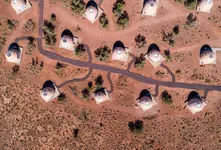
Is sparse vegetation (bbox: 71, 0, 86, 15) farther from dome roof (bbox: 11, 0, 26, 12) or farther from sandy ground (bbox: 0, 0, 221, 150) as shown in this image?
dome roof (bbox: 11, 0, 26, 12)

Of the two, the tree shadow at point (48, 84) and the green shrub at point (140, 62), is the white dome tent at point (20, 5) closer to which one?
the tree shadow at point (48, 84)

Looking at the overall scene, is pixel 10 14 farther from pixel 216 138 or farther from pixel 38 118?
pixel 216 138

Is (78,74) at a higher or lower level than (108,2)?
lower

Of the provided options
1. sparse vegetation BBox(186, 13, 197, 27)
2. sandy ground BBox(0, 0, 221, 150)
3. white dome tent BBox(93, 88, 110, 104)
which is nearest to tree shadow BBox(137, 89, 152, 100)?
sandy ground BBox(0, 0, 221, 150)

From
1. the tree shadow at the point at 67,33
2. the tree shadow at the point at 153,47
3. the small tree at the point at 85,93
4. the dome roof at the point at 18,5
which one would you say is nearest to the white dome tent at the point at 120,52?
the tree shadow at the point at 153,47

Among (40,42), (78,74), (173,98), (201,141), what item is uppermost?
(40,42)

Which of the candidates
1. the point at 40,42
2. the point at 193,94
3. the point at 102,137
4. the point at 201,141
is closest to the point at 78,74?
Answer: the point at 40,42

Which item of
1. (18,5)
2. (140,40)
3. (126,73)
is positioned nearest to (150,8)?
(140,40)
